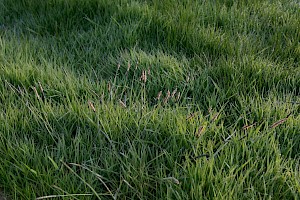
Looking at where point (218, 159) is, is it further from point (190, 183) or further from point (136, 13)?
point (136, 13)

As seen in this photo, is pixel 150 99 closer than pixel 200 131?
No

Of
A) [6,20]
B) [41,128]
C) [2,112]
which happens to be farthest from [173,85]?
[6,20]

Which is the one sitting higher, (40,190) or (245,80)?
(245,80)

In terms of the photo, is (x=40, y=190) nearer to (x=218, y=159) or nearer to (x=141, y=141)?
(x=141, y=141)

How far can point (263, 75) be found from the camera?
215 centimetres

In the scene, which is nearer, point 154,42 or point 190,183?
point 190,183

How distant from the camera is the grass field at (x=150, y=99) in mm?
1477

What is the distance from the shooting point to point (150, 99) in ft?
6.62

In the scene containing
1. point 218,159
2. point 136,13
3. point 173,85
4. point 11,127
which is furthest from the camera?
point 136,13

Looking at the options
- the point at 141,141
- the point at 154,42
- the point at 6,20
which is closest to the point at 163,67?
the point at 154,42

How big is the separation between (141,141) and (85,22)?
4.98ft

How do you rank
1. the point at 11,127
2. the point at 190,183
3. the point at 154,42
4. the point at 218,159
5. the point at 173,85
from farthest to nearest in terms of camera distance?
1. the point at 154,42
2. the point at 173,85
3. the point at 11,127
4. the point at 218,159
5. the point at 190,183

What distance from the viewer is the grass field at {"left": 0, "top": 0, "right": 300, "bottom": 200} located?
148 cm

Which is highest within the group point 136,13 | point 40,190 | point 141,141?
point 136,13
